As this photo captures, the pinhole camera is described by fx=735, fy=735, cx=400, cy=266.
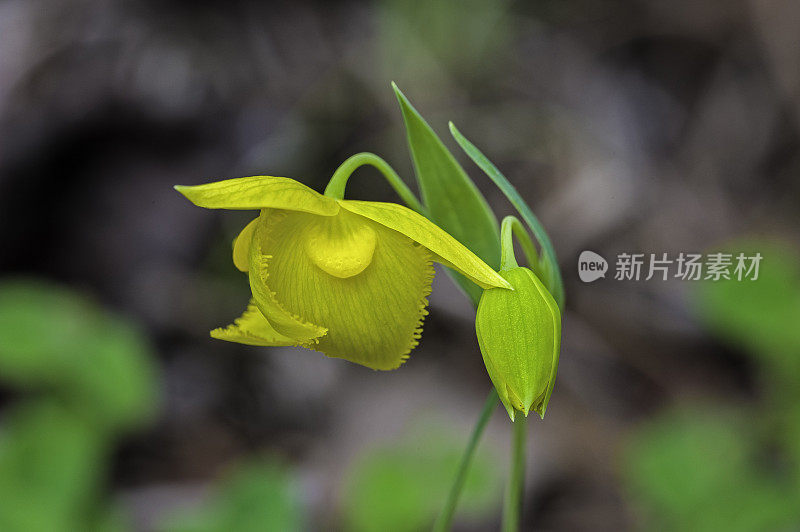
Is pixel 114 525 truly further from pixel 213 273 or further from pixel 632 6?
pixel 632 6

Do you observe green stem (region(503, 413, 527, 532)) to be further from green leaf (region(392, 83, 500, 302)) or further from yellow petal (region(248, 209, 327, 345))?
yellow petal (region(248, 209, 327, 345))

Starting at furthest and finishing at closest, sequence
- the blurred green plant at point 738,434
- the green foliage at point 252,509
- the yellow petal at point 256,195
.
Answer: the blurred green plant at point 738,434
the green foliage at point 252,509
the yellow petal at point 256,195

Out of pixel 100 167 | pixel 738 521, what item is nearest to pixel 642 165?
pixel 738 521

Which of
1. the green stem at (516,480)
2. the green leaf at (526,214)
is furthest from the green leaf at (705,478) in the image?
the green leaf at (526,214)

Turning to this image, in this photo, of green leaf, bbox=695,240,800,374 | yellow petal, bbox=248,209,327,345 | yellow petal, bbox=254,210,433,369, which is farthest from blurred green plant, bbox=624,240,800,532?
yellow petal, bbox=248,209,327,345

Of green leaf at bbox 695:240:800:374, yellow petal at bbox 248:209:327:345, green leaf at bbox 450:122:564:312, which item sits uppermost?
green leaf at bbox 695:240:800:374

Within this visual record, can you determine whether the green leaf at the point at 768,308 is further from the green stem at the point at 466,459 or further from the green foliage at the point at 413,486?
the green stem at the point at 466,459
